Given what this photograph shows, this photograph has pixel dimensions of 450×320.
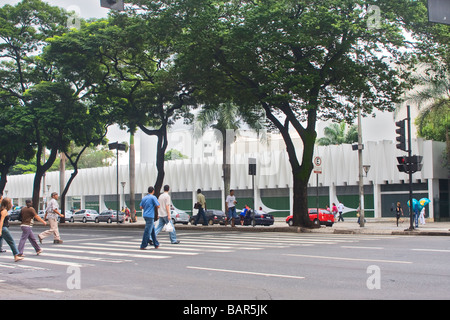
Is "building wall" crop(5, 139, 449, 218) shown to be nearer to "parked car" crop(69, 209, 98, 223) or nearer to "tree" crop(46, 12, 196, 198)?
"parked car" crop(69, 209, 98, 223)

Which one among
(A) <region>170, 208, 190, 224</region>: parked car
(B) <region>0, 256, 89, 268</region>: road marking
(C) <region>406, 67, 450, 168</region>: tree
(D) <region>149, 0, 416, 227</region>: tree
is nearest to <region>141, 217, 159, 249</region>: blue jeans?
(B) <region>0, 256, 89, 268</region>: road marking

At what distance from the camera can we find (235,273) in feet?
35.5

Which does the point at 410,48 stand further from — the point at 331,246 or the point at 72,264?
the point at 72,264

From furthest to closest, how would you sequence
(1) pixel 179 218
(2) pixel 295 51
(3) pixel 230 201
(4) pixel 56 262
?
(1) pixel 179 218 < (3) pixel 230 201 < (2) pixel 295 51 < (4) pixel 56 262

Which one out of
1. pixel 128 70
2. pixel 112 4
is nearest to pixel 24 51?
pixel 128 70

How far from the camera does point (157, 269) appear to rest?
11594mm

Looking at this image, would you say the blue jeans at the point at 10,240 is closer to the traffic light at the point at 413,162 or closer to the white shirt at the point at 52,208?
the white shirt at the point at 52,208

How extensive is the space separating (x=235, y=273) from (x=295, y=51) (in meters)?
17.5

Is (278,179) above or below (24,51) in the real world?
below

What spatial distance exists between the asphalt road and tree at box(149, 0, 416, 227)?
11507 millimetres

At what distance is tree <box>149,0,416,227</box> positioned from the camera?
24875 mm

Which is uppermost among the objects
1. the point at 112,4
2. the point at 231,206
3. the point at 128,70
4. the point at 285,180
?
the point at 128,70

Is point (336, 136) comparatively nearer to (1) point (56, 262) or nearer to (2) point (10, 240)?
(2) point (10, 240)
